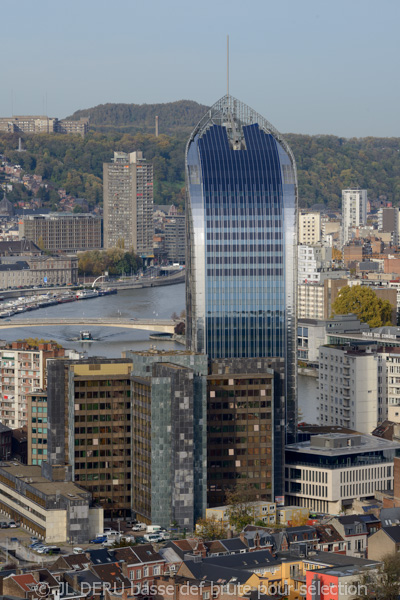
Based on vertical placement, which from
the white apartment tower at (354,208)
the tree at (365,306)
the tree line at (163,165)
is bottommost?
the tree at (365,306)

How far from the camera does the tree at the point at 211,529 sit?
35812mm

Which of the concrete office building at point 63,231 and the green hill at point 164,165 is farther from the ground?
the green hill at point 164,165

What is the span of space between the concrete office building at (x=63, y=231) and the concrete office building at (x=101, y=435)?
9920cm

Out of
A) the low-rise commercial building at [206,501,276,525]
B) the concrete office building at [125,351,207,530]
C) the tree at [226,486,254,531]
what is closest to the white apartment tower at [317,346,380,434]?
the tree at [226,486,254,531]

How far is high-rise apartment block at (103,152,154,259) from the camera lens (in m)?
145

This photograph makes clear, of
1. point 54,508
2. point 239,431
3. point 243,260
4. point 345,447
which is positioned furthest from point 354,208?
point 54,508

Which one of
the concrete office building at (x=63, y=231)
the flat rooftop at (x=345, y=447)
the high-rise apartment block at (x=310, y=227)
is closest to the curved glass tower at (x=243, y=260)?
the flat rooftop at (x=345, y=447)

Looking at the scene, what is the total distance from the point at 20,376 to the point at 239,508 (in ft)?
47.7

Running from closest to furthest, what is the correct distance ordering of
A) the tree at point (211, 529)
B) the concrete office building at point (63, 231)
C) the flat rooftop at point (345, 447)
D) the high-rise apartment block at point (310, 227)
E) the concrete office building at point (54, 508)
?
the tree at point (211, 529) → the concrete office building at point (54, 508) → the flat rooftop at point (345, 447) → the high-rise apartment block at point (310, 227) → the concrete office building at point (63, 231)

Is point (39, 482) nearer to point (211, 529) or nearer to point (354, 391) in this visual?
point (211, 529)

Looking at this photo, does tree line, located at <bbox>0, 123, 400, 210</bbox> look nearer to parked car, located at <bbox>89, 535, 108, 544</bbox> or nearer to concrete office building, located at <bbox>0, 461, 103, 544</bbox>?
concrete office building, located at <bbox>0, 461, 103, 544</bbox>

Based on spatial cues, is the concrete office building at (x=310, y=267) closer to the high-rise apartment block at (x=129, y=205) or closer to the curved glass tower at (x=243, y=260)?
the curved glass tower at (x=243, y=260)

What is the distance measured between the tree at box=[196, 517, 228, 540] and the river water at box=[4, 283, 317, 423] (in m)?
15.2

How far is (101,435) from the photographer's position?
→ 1571 inches
